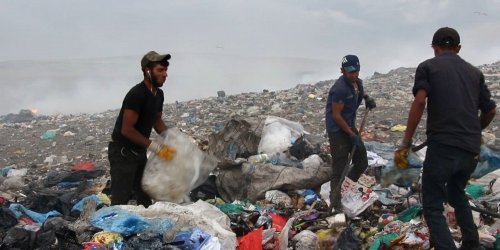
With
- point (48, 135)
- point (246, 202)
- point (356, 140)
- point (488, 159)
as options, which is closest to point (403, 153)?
point (356, 140)

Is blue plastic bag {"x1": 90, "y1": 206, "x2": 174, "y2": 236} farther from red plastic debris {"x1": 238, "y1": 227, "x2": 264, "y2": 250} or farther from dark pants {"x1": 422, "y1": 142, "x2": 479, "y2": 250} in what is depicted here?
dark pants {"x1": 422, "y1": 142, "x2": 479, "y2": 250}

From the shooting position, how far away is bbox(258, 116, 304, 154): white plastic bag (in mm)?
5957

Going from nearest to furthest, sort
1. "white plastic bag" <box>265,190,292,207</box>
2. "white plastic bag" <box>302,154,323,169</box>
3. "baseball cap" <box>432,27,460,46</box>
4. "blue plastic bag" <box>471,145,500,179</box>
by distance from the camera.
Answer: "baseball cap" <box>432,27,460,46</box> < "blue plastic bag" <box>471,145,500,179</box> < "white plastic bag" <box>265,190,292,207</box> < "white plastic bag" <box>302,154,323,169</box>

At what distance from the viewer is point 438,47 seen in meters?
2.97

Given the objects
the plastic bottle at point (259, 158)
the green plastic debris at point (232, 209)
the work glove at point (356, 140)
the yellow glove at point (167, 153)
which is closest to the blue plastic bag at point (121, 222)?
the yellow glove at point (167, 153)

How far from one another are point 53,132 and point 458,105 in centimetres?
1005

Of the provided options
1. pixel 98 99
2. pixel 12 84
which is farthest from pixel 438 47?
pixel 12 84

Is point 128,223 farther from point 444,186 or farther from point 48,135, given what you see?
point 48,135

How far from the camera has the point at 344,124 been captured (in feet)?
13.8

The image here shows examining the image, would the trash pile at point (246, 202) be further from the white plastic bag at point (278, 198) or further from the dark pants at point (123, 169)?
the dark pants at point (123, 169)

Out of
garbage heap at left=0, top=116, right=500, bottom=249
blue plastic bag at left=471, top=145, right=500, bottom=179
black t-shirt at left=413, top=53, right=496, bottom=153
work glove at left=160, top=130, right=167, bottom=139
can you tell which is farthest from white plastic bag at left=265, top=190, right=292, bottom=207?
black t-shirt at left=413, top=53, right=496, bottom=153

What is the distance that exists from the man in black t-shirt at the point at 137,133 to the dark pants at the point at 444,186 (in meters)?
1.87

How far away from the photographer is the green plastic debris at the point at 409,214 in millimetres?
3861

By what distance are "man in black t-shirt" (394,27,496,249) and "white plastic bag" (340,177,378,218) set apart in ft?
4.25
